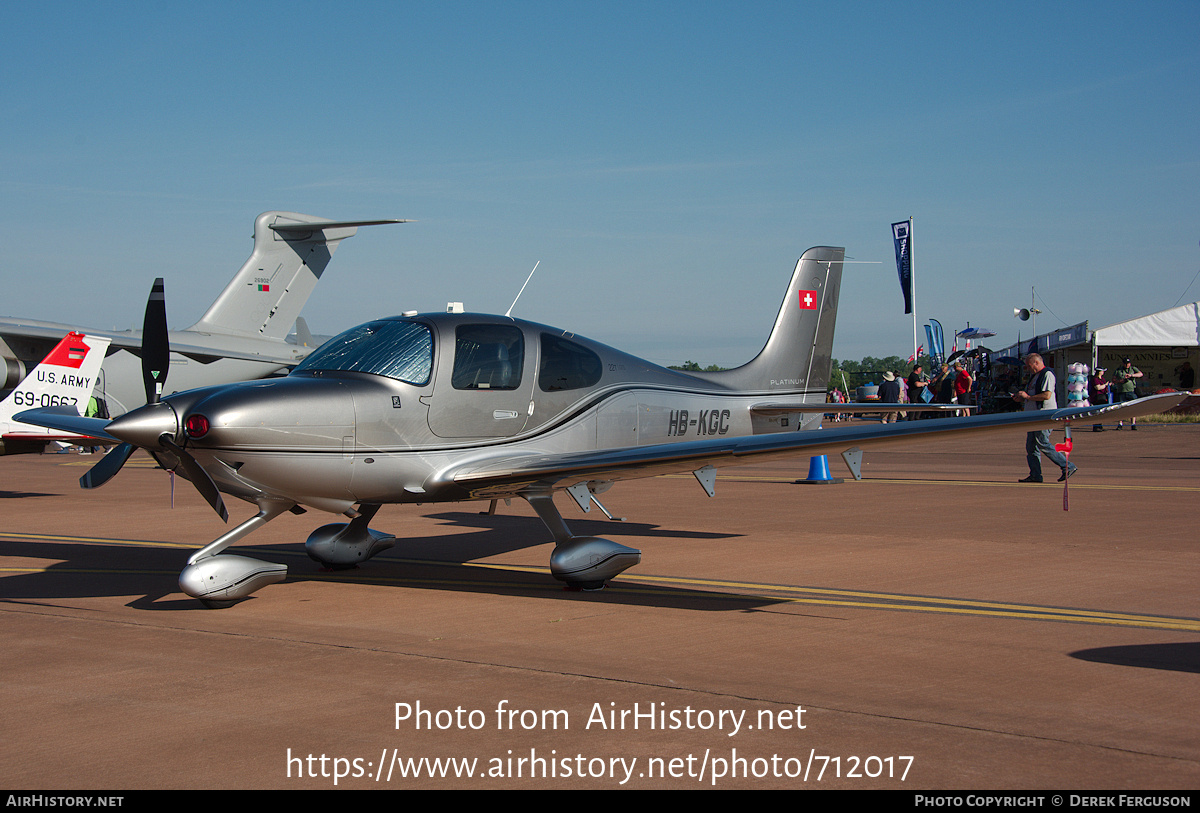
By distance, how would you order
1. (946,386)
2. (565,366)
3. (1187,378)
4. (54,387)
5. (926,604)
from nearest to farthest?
(926,604), (565,366), (54,387), (946,386), (1187,378)

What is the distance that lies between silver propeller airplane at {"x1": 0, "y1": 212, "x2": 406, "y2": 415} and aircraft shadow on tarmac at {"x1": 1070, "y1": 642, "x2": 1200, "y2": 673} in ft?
70.3

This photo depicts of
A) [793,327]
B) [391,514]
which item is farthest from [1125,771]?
[391,514]

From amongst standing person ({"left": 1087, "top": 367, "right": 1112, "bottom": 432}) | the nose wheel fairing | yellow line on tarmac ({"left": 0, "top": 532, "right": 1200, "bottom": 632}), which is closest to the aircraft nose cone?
yellow line on tarmac ({"left": 0, "top": 532, "right": 1200, "bottom": 632})

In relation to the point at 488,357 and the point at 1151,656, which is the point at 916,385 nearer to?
the point at 488,357

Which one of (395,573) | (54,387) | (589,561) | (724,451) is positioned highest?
(54,387)

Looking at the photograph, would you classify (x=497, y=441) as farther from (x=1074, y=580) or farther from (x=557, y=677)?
(x=1074, y=580)

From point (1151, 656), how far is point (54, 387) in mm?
15603

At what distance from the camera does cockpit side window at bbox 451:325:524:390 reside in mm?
7867

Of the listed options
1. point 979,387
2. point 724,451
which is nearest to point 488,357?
point 724,451

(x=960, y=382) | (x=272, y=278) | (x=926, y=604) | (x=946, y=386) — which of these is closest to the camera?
(x=926, y=604)

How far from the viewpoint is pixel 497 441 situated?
8.02 metres

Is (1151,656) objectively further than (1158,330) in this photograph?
No

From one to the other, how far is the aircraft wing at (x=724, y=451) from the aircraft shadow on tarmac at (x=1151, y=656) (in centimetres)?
133

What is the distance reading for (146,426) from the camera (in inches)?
255
